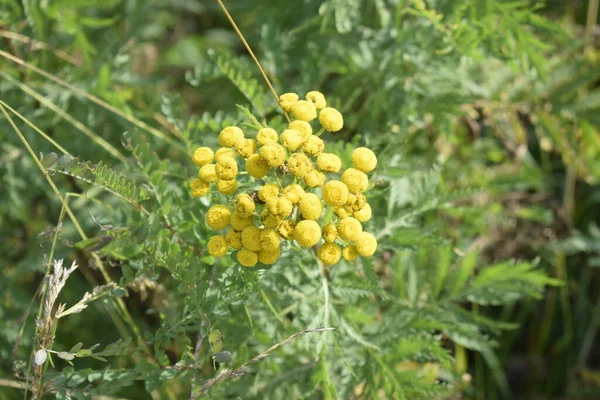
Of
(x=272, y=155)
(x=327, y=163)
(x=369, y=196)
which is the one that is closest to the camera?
(x=272, y=155)

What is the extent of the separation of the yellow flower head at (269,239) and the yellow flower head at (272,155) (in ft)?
0.53

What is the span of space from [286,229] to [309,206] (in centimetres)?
8

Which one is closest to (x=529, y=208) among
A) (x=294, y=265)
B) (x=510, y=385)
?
(x=510, y=385)

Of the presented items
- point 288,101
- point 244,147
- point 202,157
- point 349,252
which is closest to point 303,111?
point 288,101

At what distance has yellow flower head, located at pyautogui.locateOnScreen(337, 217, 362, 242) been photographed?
1568 mm

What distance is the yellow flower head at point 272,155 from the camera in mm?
1462

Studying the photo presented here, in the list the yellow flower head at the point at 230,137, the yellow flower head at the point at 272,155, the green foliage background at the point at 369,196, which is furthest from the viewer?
the green foliage background at the point at 369,196

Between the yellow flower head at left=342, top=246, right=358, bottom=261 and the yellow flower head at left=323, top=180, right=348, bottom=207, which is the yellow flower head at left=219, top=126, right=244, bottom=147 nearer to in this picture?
the yellow flower head at left=323, top=180, right=348, bottom=207

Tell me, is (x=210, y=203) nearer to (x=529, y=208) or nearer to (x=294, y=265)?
(x=294, y=265)

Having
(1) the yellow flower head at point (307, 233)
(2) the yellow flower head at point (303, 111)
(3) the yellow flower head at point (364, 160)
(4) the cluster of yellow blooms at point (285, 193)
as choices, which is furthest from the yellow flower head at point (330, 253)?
(2) the yellow flower head at point (303, 111)

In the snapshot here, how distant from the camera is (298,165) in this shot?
1.51 metres

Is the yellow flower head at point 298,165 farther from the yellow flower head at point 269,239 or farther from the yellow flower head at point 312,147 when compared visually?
the yellow flower head at point 269,239

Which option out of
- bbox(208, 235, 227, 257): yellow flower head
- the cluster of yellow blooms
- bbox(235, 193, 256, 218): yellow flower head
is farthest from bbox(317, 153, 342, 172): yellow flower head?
bbox(208, 235, 227, 257): yellow flower head

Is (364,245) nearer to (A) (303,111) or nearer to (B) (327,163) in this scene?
(B) (327,163)
